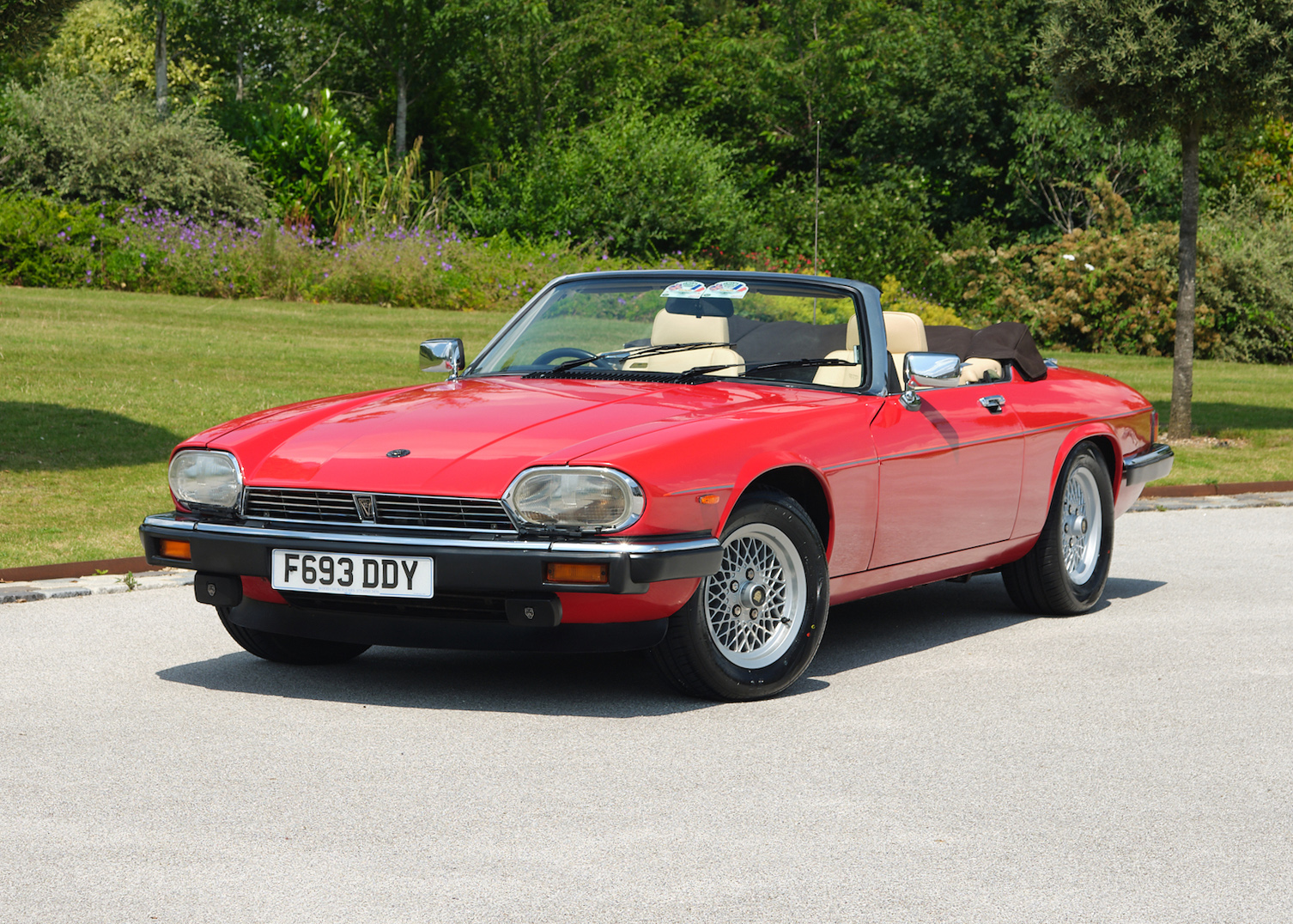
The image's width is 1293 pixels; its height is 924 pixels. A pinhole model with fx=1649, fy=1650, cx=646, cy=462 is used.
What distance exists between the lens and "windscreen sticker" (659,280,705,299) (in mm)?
6605

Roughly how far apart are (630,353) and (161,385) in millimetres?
9654

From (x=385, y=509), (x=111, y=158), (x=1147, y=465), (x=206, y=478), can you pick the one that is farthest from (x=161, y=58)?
(x=385, y=509)

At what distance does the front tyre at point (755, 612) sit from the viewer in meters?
5.45

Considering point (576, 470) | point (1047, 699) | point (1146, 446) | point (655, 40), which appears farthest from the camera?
point (655, 40)

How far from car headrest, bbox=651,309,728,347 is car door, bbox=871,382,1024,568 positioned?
0.72m

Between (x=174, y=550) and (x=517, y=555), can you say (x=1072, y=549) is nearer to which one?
(x=517, y=555)

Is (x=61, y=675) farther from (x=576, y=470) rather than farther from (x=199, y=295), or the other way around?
(x=199, y=295)

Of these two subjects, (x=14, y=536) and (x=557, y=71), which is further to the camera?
(x=557, y=71)

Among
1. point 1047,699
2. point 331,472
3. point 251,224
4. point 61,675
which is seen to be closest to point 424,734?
point 331,472

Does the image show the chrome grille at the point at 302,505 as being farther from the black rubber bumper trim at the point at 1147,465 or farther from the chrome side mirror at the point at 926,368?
the black rubber bumper trim at the point at 1147,465

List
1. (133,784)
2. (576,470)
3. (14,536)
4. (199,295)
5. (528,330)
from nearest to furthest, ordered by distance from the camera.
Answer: (133,784), (576,470), (528,330), (14,536), (199,295)

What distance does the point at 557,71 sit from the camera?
139 feet

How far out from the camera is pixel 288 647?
6.22 m

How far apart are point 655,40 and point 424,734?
142 feet
